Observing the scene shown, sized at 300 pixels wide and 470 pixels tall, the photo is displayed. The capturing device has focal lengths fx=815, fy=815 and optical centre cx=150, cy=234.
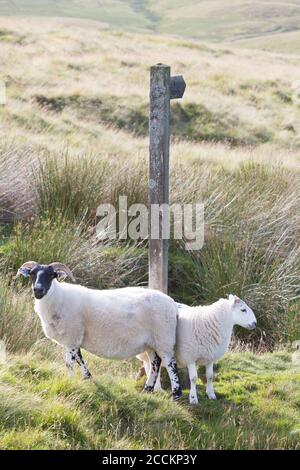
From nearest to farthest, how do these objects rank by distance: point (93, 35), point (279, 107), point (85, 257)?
point (85, 257) < point (279, 107) < point (93, 35)

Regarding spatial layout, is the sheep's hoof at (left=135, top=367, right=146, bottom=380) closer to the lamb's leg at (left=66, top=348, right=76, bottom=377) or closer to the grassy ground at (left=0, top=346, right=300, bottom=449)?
the grassy ground at (left=0, top=346, right=300, bottom=449)

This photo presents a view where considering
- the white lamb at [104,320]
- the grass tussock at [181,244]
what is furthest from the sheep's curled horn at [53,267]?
the grass tussock at [181,244]

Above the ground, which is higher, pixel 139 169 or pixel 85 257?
pixel 139 169

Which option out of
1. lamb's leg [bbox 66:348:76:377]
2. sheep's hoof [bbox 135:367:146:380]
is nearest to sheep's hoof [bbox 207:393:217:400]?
sheep's hoof [bbox 135:367:146:380]

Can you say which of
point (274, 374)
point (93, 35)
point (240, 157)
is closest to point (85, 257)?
point (274, 374)

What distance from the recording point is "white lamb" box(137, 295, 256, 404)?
22.6ft

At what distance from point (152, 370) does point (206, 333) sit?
0.56 metres

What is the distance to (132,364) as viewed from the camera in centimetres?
823

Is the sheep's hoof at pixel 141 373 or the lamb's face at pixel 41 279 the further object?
the sheep's hoof at pixel 141 373

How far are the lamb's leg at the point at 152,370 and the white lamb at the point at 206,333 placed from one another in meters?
0.13

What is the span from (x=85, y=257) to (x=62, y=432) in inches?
170

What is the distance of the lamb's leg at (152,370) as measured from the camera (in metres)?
6.89

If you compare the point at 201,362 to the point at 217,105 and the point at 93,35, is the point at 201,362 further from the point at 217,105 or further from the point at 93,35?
the point at 93,35

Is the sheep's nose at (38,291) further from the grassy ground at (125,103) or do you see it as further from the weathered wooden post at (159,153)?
the grassy ground at (125,103)
